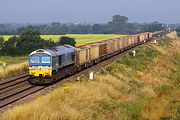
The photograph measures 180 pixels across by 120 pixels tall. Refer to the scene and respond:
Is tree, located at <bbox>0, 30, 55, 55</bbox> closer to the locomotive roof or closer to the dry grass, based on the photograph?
the dry grass

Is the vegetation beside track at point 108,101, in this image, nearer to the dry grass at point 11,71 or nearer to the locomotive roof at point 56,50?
the locomotive roof at point 56,50

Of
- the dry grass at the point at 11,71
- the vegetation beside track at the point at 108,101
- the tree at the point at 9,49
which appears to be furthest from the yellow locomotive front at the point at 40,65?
the tree at the point at 9,49

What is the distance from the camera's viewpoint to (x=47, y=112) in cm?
1739

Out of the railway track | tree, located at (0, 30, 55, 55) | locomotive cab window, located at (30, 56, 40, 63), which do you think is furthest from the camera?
tree, located at (0, 30, 55, 55)

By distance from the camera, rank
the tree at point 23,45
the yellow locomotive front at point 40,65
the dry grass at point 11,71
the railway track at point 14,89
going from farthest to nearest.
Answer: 1. the tree at point 23,45
2. the dry grass at point 11,71
3. the yellow locomotive front at point 40,65
4. the railway track at point 14,89

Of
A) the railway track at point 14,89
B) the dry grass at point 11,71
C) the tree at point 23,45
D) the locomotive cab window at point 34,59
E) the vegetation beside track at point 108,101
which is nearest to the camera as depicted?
the vegetation beside track at point 108,101

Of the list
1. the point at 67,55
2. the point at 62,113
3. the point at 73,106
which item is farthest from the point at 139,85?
the point at 62,113

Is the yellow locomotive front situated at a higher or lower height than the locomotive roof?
lower

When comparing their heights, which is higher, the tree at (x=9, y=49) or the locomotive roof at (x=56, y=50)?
the locomotive roof at (x=56, y=50)

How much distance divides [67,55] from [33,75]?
4896 millimetres

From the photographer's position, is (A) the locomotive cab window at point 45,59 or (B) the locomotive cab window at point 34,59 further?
(B) the locomotive cab window at point 34,59

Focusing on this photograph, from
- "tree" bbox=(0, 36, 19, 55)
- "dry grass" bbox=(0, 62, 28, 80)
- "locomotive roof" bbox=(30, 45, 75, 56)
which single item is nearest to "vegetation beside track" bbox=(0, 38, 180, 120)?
"locomotive roof" bbox=(30, 45, 75, 56)

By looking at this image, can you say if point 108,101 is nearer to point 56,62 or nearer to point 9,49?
point 56,62

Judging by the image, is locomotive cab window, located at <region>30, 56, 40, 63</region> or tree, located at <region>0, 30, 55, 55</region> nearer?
locomotive cab window, located at <region>30, 56, 40, 63</region>
